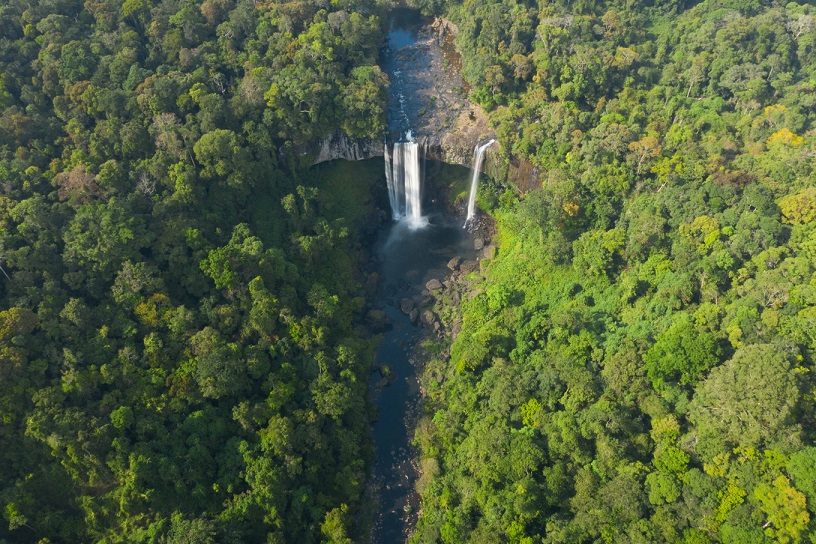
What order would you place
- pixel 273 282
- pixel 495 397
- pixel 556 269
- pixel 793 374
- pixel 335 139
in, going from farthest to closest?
pixel 335 139 → pixel 556 269 → pixel 273 282 → pixel 495 397 → pixel 793 374

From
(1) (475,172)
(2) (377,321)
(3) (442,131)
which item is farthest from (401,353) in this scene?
(3) (442,131)

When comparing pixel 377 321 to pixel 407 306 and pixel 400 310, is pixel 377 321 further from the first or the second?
pixel 407 306

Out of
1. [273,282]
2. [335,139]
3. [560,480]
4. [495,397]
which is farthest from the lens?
[335,139]

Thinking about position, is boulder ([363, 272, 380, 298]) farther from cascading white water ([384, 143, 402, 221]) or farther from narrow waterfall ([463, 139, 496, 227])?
narrow waterfall ([463, 139, 496, 227])

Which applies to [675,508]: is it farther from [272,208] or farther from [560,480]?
[272,208]

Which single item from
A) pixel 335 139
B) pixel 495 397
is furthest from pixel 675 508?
pixel 335 139

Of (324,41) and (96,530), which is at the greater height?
(324,41)

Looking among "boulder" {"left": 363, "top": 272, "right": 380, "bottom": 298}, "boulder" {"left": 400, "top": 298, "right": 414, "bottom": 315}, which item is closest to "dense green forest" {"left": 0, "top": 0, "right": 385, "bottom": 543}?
"boulder" {"left": 363, "top": 272, "right": 380, "bottom": 298}

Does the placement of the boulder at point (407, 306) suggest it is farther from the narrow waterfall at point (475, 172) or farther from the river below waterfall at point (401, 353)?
the narrow waterfall at point (475, 172)
